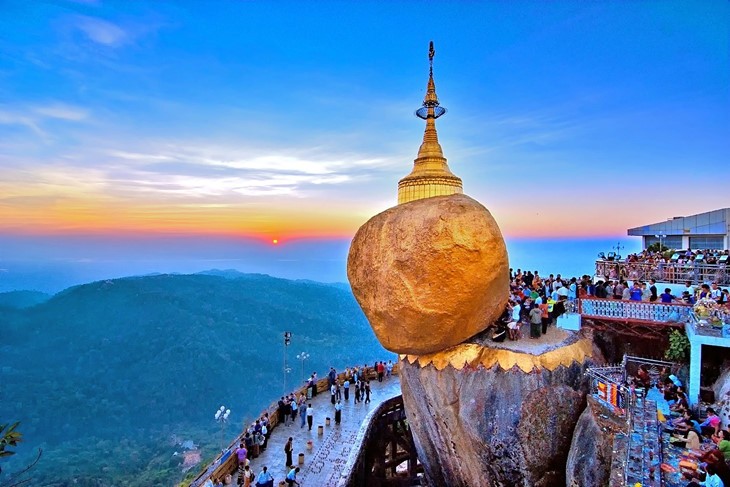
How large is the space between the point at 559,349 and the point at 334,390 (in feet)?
39.7

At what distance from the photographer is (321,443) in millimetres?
18922

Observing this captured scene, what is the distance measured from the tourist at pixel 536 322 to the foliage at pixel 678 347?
3.73 meters

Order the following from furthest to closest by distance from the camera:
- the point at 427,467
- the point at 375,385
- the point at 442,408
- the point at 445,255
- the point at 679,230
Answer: the point at 679,230 → the point at 375,385 → the point at 427,467 → the point at 442,408 → the point at 445,255

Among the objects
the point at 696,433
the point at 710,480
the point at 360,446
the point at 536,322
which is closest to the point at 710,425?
the point at 696,433

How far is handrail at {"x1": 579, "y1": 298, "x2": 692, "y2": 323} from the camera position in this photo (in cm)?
1412

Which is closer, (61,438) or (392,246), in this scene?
(392,246)

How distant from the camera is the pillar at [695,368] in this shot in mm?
12852

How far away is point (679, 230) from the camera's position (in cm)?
2747

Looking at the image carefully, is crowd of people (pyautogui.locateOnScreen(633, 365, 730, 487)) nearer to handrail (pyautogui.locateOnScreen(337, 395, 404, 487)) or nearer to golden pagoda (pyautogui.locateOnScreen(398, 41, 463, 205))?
handrail (pyautogui.locateOnScreen(337, 395, 404, 487))

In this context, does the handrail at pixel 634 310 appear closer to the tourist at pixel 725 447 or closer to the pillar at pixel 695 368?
the pillar at pixel 695 368

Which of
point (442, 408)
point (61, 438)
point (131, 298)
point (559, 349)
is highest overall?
point (559, 349)

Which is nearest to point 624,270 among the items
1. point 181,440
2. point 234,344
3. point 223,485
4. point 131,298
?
point 223,485

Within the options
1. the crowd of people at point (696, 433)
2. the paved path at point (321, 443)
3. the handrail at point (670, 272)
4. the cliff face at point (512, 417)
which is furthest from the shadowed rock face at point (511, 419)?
the handrail at point (670, 272)

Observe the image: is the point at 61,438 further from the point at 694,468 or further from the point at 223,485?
the point at 694,468
